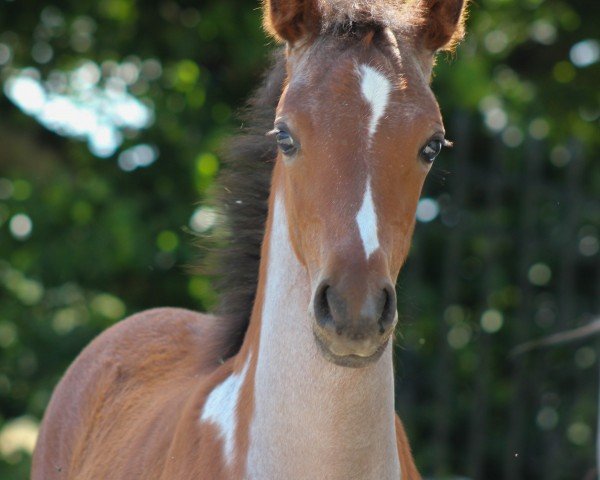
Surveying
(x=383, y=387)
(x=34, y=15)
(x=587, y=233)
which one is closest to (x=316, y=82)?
(x=383, y=387)

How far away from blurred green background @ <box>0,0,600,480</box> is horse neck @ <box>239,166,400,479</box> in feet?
12.6

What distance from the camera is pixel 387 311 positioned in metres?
2.69

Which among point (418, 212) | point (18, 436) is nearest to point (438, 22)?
point (418, 212)

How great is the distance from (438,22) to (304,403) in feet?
4.06

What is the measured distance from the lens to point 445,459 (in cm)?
786

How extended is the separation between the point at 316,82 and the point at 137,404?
5.52 feet

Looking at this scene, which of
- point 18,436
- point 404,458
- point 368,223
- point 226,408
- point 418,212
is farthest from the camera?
point 418,212

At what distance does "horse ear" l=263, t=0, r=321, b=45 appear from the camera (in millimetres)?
3240

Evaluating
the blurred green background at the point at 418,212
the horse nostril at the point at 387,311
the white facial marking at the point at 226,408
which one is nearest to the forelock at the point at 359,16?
the horse nostril at the point at 387,311

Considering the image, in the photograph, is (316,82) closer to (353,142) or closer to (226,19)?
(353,142)

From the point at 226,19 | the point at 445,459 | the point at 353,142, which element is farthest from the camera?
the point at 445,459

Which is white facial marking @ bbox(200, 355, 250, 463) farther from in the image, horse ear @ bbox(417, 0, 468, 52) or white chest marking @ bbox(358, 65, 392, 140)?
horse ear @ bbox(417, 0, 468, 52)

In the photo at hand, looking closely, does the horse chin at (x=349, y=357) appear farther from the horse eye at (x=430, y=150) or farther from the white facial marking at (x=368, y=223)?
the horse eye at (x=430, y=150)

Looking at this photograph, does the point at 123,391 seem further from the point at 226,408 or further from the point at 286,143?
the point at 286,143
